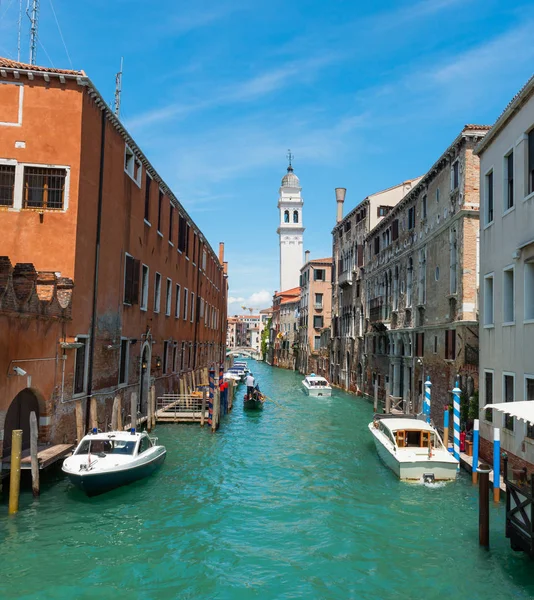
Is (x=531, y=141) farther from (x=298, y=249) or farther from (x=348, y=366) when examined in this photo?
(x=298, y=249)

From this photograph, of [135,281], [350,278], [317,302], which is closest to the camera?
[135,281]

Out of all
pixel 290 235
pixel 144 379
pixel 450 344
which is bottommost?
pixel 144 379


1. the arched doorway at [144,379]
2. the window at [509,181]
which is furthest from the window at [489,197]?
the arched doorway at [144,379]

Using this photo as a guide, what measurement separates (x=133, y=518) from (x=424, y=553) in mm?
5272

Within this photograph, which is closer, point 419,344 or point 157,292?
point 157,292

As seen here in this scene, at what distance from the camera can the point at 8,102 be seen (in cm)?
1363

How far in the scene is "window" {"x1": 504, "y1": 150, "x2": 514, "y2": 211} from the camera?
40.9ft

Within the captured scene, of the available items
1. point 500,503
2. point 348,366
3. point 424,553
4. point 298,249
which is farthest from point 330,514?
point 298,249

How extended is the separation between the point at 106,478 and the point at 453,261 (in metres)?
12.7

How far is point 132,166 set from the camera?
17484 millimetres

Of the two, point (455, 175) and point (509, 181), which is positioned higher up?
point (455, 175)

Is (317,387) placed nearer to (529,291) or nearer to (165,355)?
(165,355)

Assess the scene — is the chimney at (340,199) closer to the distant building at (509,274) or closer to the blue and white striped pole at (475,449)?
the distant building at (509,274)

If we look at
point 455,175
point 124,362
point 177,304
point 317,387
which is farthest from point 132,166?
point 317,387
